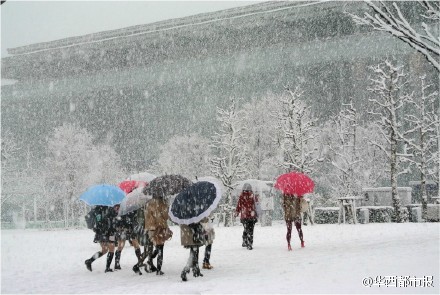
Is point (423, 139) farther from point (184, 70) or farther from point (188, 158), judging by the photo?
point (184, 70)

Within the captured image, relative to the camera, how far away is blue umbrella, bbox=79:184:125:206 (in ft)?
34.1

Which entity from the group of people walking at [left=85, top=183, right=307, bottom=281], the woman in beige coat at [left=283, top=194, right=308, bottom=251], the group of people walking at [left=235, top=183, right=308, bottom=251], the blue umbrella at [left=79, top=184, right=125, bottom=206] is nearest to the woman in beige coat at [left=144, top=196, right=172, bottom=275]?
the group of people walking at [left=85, top=183, right=307, bottom=281]

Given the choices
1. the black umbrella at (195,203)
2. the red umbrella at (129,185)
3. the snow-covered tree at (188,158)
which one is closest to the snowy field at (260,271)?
the black umbrella at (195,203)

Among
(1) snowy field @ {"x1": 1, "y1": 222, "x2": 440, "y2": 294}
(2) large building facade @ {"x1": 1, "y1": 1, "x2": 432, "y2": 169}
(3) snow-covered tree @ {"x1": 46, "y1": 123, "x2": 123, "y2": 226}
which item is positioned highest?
(2) large building facade @ {"x1": 1, "y1": 1, "x2": 432, "y2": 169}

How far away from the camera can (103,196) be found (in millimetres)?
10492

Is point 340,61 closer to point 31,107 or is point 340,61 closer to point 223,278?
point 31,107

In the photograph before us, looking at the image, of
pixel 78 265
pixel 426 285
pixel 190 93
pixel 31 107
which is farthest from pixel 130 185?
pixel 31 107

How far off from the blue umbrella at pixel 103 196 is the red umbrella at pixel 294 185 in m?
4.19

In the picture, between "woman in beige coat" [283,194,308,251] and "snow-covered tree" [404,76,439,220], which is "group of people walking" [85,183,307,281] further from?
"snow-covered tree" [404,76,439,220]

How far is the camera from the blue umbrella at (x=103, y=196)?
10.4 meters

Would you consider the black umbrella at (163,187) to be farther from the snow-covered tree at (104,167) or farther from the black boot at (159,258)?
the snow-covered tree at (104,167)

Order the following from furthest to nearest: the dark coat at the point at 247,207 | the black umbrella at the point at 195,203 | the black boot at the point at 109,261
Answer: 1. the dark coat at the point at 247,207
2. the black boot at the point at 109,261
3. the black umbrella at the point at 195,203

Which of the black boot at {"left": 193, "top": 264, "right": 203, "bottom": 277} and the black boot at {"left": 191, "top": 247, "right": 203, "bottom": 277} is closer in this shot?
the black boot at {"left": 191, "top": 247, "right": 203, "bottom": 277}

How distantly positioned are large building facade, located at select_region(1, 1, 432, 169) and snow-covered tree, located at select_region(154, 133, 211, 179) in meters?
7.82
